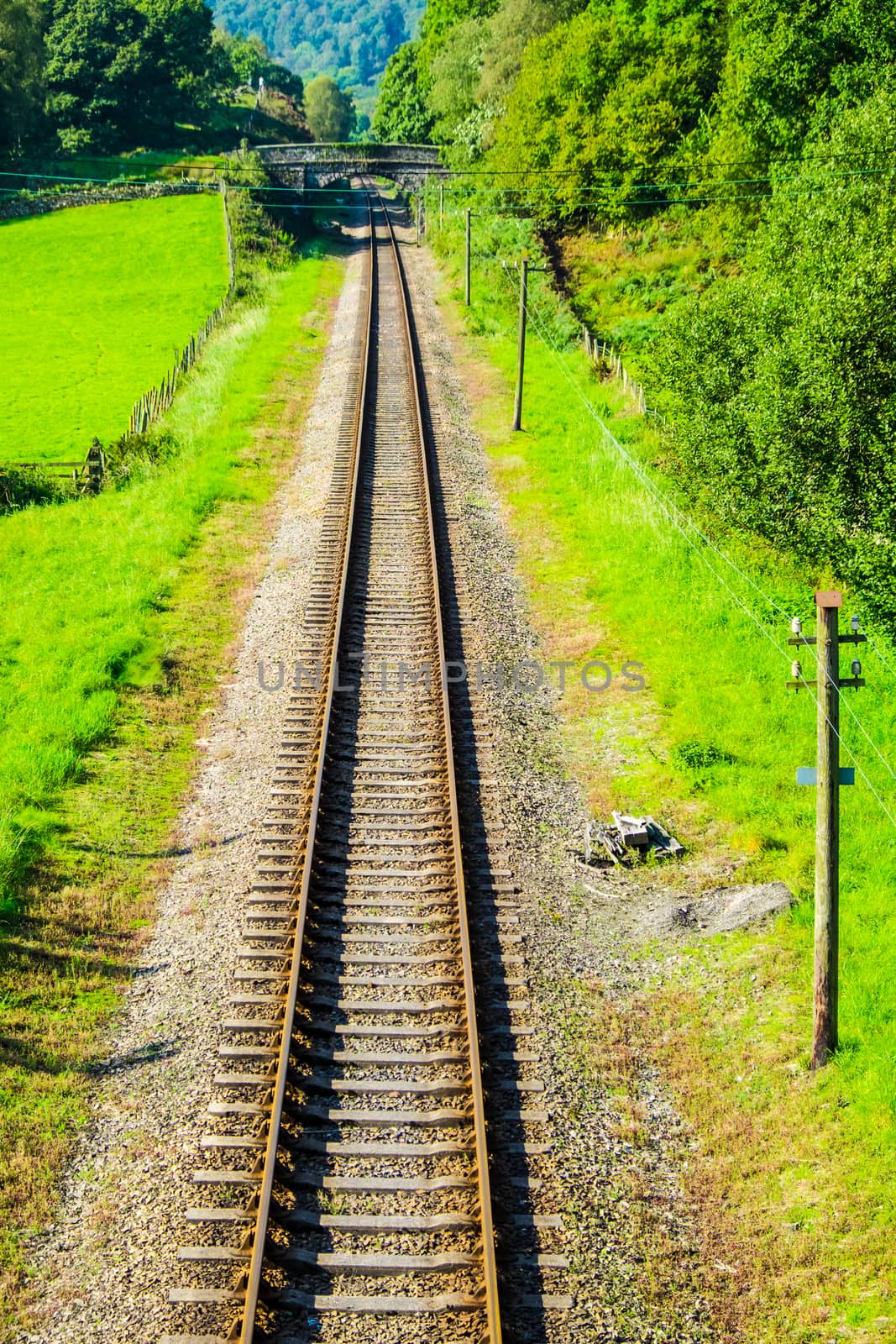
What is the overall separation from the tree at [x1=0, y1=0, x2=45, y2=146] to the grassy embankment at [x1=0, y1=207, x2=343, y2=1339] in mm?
66616

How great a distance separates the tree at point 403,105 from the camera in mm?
98750

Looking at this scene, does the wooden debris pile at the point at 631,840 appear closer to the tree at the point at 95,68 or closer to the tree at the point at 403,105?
the tree at the point at 403,105

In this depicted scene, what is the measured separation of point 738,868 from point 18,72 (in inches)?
3653

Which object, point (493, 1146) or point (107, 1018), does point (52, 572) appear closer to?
point (107, 1018)

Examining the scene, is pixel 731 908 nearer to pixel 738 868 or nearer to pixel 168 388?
pixel 738 868

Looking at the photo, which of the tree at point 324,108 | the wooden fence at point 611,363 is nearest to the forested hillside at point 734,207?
the wooden fence at point 611,363

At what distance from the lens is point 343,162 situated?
80375 mm

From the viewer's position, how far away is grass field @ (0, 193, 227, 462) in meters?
38.8

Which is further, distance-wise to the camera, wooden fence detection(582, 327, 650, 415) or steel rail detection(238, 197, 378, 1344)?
wooden fence detection(582, 327, 650, 415)

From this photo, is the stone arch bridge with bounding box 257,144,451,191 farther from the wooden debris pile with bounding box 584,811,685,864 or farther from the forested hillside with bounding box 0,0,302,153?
the wooden debris pile with bounding box 584,811,685,864

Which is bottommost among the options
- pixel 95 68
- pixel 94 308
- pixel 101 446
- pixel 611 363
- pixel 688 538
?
pixel 688 538

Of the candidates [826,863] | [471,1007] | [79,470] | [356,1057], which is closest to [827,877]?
[826,863]

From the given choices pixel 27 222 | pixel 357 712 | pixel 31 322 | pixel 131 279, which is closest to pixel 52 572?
pixel 357 712

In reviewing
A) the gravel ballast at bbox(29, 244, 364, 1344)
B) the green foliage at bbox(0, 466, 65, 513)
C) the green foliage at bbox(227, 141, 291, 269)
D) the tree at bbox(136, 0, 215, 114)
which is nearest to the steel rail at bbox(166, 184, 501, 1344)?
the gravel ballast at bbox(29, 244, 364, 1344)
